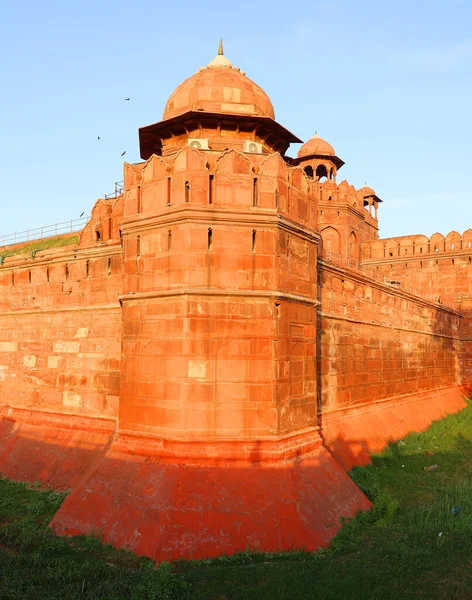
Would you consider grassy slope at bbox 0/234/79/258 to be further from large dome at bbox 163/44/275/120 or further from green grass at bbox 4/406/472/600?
green grass at bbox 4/406/472/600

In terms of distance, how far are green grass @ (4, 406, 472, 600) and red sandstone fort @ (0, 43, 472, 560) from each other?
0.50m

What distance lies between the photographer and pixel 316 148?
36312mm

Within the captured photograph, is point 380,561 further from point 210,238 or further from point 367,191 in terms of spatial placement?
point 367,191

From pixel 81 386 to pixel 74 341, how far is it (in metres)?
1.41

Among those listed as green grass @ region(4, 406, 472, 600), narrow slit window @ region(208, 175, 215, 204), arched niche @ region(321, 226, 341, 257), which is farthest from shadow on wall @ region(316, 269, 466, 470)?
arched niche @ region(321, 226, 341, 257)

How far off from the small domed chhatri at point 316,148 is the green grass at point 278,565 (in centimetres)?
2677

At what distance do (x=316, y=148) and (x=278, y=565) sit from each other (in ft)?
102

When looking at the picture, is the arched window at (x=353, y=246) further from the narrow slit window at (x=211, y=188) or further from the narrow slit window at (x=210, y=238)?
the narrow slit window at (x=210, y=238)

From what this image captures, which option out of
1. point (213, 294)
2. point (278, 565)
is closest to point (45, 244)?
point (213, 294)

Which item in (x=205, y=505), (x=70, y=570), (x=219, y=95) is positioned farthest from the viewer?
(x=219, y=95)

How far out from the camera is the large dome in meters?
14.8

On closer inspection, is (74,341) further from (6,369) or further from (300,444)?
(300,444)

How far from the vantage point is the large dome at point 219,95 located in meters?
14.8

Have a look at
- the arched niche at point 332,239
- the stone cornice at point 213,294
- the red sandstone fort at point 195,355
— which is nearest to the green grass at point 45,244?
the red sandstone fort at point 195,355
